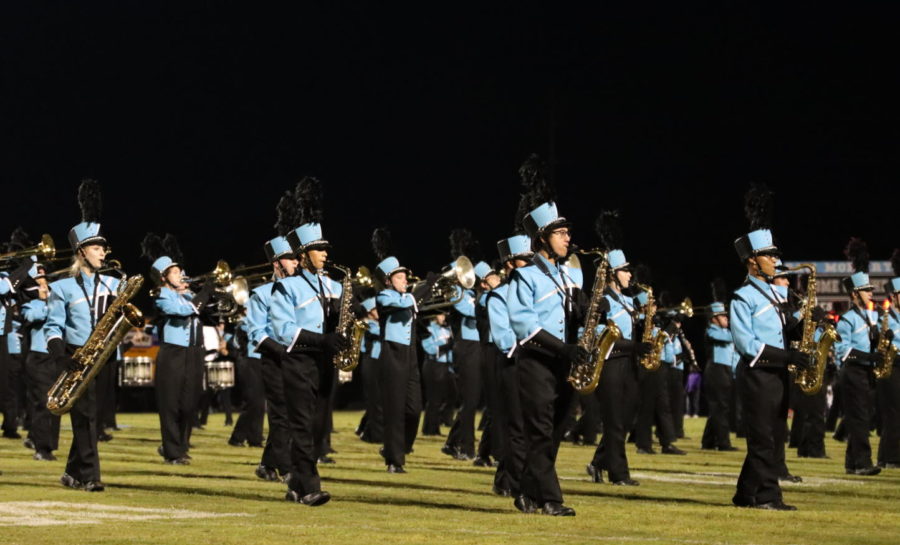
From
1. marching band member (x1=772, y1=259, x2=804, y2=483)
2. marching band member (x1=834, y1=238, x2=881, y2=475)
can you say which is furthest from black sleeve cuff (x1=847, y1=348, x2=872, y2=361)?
marching band member (x1=772, y1=259, x2=804, y2=483)

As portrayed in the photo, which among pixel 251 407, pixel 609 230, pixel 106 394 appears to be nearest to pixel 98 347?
pixel 609 230

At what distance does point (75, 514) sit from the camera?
9.85 meters

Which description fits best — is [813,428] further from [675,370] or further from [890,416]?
[675,370]

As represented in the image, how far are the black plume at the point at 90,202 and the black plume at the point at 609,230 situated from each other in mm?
5152

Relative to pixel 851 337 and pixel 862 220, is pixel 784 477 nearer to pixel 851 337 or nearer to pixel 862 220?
pixel 851 337

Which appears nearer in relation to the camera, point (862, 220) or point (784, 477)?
point (784, 477)

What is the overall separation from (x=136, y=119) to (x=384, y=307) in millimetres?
19253

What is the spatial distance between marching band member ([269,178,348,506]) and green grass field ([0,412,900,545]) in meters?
0.34

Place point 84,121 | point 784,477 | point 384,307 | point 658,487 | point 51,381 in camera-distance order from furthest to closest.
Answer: point 84,121
point 51,381
point 384,307
point 784,477
point 658,487

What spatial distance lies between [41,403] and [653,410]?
836 centimetres

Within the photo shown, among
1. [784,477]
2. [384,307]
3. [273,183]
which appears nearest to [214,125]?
[273,183]

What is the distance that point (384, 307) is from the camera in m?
15.1

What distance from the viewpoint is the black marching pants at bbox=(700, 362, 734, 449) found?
2055cm

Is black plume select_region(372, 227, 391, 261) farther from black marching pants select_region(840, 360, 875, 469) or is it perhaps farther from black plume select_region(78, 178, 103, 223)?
black marching pants select_region(840, 360, 875, 469)
